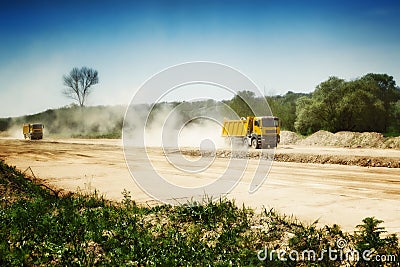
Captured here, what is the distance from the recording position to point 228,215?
761 cm

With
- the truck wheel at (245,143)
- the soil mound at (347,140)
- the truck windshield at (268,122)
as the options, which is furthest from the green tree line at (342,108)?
the truck windshield at (268,122)

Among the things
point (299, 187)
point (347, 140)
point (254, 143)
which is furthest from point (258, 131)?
point (299, 187)

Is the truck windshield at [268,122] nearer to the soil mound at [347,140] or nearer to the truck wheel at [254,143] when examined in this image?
the truck wheel at [254,143]

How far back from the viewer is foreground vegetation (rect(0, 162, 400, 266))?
219 inches

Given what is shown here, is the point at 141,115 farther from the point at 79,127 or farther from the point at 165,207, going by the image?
the point at 165,207

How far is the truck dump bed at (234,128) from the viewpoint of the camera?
93.1ft

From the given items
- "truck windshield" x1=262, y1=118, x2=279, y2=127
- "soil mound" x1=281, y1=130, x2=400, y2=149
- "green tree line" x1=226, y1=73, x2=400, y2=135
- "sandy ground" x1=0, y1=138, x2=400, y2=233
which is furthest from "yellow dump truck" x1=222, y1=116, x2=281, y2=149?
"green tree line" x1=226, y1=73, x2=400, y2=135

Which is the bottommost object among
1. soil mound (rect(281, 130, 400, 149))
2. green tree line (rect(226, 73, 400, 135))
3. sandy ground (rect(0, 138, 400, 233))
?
sandy ground (rect(0, 138, 400, 233))

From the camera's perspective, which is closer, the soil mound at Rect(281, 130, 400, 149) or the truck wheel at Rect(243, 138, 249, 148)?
the truck wheel at Rect(243, 138, 249, 148)

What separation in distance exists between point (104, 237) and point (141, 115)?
51435 millimetres

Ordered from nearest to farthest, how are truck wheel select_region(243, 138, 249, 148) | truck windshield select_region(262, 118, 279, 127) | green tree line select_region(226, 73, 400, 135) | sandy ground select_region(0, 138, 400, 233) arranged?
sandy ground select_region(0, 138, 400, 233) < truck windshield select_region(262, 118, 279, 127) < truck wheel select_region(243, 138, 249, 148) < green tree line select_region(226, 73, 400, 135)

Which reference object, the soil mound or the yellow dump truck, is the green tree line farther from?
the yellow dump truck

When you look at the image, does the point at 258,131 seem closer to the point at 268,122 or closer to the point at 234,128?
the point at 268,122

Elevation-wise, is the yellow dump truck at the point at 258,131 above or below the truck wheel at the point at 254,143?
above
